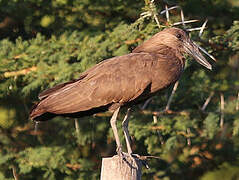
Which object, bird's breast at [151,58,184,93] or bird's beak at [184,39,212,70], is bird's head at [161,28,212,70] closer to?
bird's beak at [184,39,212,70]

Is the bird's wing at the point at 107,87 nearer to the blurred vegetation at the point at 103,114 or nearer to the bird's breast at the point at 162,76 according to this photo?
the bird's breast at the point at 162,76

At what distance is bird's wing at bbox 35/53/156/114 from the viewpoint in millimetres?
6887

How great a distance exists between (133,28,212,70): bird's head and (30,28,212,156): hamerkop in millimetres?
278

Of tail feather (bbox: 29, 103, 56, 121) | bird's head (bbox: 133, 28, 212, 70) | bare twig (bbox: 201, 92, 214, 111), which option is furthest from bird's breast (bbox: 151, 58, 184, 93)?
bare twig (bbox: 201, 92, 214, 111)

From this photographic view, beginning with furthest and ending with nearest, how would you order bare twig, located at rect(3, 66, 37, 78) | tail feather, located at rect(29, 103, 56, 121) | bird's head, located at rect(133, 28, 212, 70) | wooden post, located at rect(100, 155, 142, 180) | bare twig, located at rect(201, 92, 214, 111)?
1. bare twig, located at rect(201, 92, 214, 111)
2. bare twig, located at rect(3, 66, 37, 78)
3. bird's head, located at rect(133, 28, 212, 70)
4. tail feather, located at rect(29, 103, 56, 121)
5. wooden post, located at rect(100, 155, 142, 180)

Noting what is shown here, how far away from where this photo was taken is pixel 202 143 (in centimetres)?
1174

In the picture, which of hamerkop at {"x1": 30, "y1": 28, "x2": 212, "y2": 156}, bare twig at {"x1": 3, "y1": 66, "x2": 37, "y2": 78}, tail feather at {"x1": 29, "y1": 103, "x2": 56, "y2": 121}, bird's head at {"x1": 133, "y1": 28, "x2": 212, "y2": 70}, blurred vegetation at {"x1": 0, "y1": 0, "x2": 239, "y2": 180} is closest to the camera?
tail feather at {"x1": 29, "y1": 103, "x2": 56, "y2": 121}

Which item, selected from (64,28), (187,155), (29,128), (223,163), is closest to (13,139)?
(29,128)

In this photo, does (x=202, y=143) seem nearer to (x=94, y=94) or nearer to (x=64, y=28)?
(x=64, y=28)

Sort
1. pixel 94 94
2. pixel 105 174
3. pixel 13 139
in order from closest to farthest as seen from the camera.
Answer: pixel 105 174, pixel 94 94, pixel 13 139

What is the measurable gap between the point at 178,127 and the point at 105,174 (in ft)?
14.9

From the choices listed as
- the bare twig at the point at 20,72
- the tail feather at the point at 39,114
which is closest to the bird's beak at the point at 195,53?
the tail feather at the point at 39,114

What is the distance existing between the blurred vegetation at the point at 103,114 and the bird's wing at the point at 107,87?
6.13 ft

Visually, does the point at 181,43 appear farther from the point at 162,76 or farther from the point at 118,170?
the point at 118,170
